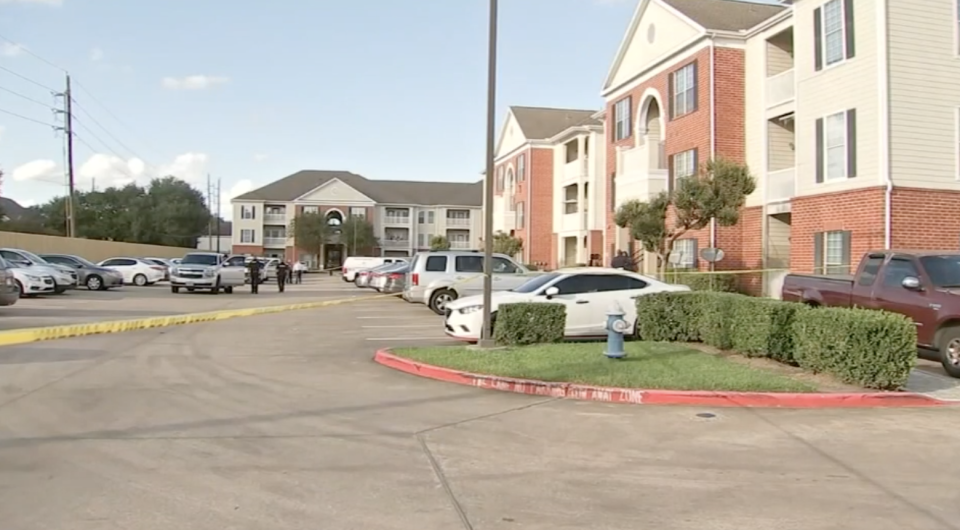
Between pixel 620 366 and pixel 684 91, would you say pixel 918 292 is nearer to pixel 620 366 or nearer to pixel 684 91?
pixel 620 366

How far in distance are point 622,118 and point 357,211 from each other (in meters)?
62.4

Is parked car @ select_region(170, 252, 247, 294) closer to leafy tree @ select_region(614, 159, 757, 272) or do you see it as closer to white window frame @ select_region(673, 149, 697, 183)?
white window frame @ select_region(673, 149, 697, 183)

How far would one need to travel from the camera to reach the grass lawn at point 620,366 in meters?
9.66

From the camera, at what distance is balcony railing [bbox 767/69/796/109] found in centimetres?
2447

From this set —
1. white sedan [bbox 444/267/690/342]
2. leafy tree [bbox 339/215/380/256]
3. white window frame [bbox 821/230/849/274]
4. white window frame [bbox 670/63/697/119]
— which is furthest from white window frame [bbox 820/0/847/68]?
leafy tree [bbox 339/215/380/256]

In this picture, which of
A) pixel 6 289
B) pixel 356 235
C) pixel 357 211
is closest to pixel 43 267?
pixel 6 289

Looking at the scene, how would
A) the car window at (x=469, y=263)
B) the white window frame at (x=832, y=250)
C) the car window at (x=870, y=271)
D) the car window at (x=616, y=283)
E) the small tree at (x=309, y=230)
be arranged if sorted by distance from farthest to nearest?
the small tree at (x=309, y=230) → the car window at (x=469, y=263) → the white window frame at (x=832, y=250) → the car window at (x=616, y=283) → the car window at (x=870, y=271)

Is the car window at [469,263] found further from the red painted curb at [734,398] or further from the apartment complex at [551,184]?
the apartment complex at [551,184]

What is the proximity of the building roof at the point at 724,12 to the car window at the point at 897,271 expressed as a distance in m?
16.7

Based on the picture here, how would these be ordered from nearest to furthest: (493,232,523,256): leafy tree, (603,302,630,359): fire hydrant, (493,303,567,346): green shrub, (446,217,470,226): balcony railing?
1. (603,302,630,359): fire hydrant
2. (493,303,567,346): green shrub
3. (493,232,523,256): leafy tree
4. (446,217,470,226): balcony railing

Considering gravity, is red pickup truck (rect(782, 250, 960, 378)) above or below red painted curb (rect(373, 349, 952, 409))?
above

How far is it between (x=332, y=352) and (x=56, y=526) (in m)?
8.83


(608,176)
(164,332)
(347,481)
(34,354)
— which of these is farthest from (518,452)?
(608,176)

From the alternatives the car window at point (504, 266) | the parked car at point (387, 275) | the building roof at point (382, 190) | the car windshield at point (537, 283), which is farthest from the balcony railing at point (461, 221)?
the car windshield at point (537, 283)
